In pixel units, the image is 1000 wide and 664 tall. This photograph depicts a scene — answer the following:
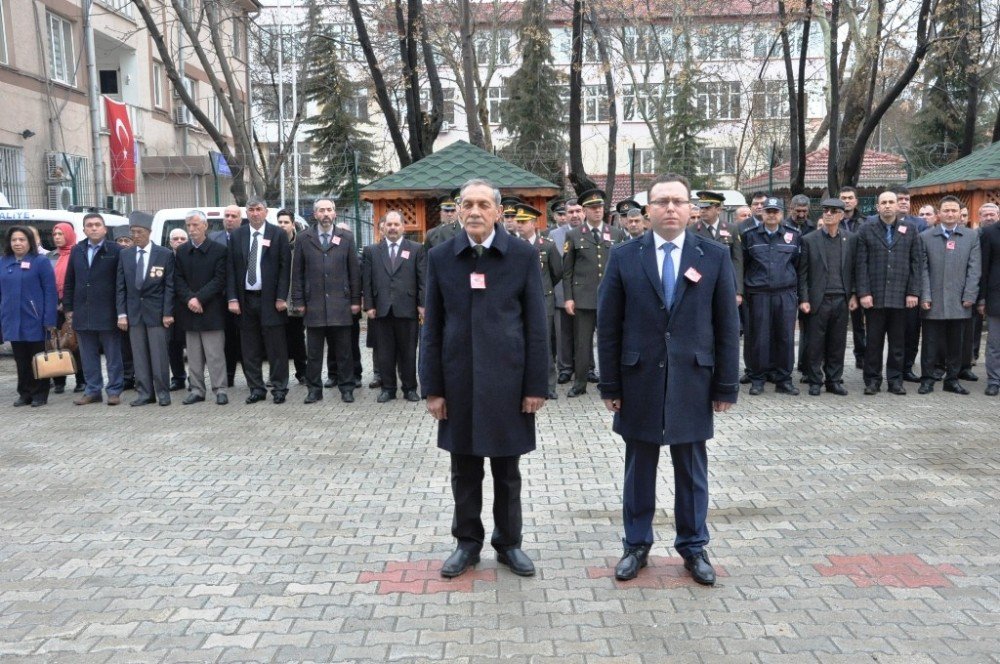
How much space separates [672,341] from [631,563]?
1.21 metres

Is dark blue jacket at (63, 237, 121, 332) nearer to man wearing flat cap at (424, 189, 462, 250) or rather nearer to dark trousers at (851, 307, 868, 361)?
man wearing flat cap at (424, 189, 462, 250)

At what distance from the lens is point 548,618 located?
449 centimetres

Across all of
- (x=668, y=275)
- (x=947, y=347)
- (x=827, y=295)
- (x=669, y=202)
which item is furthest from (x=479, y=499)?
(x=947, y=347)

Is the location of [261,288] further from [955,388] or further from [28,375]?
[955,388]

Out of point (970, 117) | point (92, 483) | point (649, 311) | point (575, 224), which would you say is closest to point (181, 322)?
point (92, 483)

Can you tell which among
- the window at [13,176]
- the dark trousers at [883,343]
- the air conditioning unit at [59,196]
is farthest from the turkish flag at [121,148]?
the dark trousers at [883,343]

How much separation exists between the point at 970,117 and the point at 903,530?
58.8 ft

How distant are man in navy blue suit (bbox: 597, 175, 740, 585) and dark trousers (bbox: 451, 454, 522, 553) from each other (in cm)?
62

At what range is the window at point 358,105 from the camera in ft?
128

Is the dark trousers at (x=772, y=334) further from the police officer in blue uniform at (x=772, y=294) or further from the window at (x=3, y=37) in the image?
the window at (x=3, y=37)

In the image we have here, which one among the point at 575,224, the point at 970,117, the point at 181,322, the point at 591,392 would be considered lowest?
the point at 591,392

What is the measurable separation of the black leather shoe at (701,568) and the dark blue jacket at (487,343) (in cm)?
104

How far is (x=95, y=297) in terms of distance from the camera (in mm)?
10523

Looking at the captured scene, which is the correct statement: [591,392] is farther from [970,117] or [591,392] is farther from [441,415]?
[970,117]
